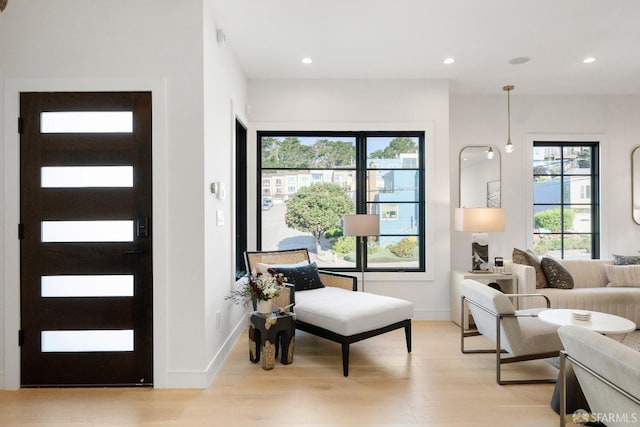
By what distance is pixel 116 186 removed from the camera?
274 centimetres

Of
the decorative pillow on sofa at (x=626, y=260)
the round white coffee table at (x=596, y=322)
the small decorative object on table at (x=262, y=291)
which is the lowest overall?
the round white coffee table at (x=596, y=322)

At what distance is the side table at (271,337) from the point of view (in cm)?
304

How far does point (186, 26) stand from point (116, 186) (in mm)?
1290

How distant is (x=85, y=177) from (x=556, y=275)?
4732 millimetres

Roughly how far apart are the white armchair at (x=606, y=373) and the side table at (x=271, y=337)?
1974 millimetres

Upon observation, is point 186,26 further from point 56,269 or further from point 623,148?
point 623,148

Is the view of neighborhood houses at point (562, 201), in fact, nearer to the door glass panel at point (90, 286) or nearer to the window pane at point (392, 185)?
the window pane at point (392, 185)

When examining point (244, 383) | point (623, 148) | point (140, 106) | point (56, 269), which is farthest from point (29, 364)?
point (623, 148)

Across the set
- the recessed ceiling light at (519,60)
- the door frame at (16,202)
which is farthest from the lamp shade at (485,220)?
the door frame at (16,202)

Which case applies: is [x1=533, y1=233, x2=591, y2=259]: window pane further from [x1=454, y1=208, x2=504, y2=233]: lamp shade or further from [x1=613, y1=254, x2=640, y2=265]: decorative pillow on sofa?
[x1=454, y1=208, x2=504, y2=233]: lamp shade

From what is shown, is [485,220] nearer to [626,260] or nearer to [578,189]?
[626,260]

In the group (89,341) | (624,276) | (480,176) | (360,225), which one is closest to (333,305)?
(360,225)

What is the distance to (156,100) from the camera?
272cm

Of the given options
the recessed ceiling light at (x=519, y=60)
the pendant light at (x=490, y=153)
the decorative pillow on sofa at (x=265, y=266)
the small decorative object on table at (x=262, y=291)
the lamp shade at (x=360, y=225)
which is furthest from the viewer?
the pendant light at (x=490, y=153)
